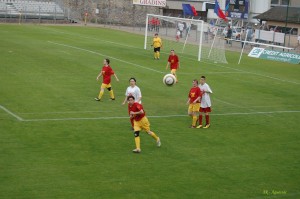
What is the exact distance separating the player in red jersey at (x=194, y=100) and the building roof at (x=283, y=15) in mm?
39475

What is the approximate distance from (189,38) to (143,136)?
39.6 meters

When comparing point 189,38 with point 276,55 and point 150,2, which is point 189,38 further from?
point 276,55

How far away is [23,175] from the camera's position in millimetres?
15867

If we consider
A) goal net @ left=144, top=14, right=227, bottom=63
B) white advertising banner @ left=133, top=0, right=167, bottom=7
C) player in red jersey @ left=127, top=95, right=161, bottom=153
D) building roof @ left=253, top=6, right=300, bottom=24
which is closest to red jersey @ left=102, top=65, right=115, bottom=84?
player in red jersey @ left=127, top=95, right=161, bottom=153

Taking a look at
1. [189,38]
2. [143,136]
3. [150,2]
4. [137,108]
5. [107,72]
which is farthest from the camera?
[150,2]

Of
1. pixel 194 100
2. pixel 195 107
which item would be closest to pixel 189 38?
pixel 195 107

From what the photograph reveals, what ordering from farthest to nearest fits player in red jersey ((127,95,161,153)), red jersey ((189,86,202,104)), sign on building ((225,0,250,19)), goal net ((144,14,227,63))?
1. sign on building ((225,0,250,19))
2. goal net ((144,14,227,63))
3. red jersey ((189,86,202,104))
4. player in red jersey ((127,95,161,153))

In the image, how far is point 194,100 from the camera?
22547mm

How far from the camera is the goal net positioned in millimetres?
47422

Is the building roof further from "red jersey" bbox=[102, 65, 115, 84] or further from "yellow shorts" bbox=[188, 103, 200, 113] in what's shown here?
"yellow shorts" bbox=[188, 103, 200, 113]

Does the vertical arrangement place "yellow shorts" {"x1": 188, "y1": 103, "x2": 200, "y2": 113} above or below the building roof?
below

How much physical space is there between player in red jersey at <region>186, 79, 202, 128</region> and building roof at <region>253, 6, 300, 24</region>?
39475mm

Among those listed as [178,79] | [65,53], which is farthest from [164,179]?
[65,53]

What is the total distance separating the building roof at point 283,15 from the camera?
2384 inches
